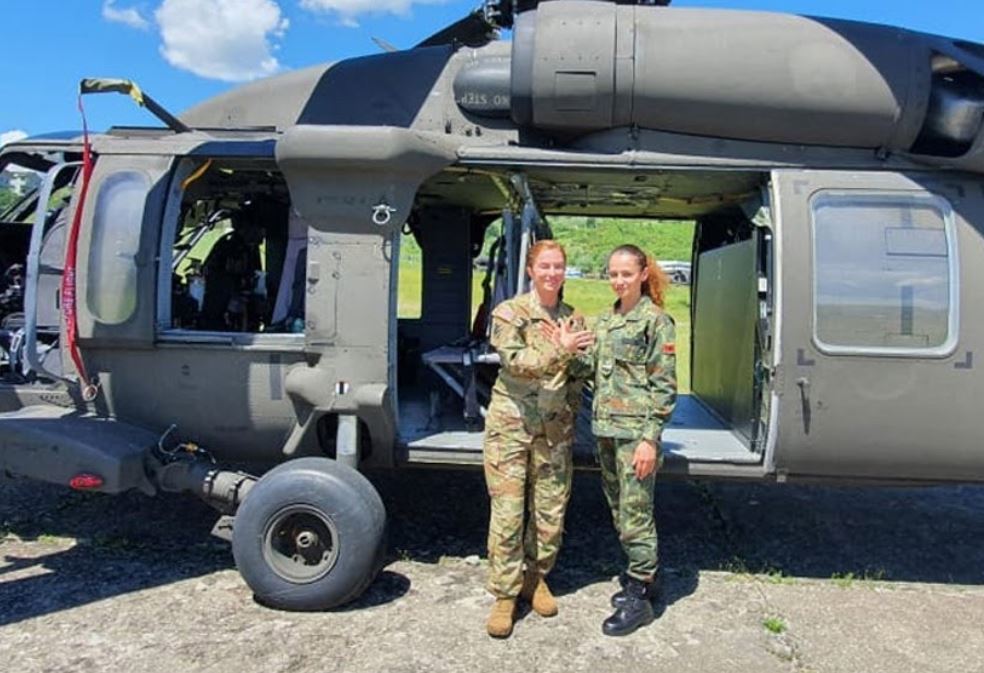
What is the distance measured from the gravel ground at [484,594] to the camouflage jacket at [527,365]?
1077 mm

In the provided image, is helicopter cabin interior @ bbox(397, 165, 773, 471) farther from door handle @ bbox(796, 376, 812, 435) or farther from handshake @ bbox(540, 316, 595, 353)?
handshake @ bbox(540, 316, 595, 353)

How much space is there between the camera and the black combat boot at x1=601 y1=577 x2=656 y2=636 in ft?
13.7

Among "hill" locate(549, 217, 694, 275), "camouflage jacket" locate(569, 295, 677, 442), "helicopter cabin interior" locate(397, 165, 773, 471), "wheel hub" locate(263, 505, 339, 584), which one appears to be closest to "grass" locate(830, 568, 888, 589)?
"helicopter cabin interior" locate(397, 165, 773, 471)

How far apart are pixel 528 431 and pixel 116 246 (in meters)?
2.51

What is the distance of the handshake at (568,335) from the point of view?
13.0 ft

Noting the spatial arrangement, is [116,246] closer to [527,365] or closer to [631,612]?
[527,365]

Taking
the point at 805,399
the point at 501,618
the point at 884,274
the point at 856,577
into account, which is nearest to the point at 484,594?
the point at 501,618

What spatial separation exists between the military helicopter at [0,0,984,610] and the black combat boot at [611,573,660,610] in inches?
24.6

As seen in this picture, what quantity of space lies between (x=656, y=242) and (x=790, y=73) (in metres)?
25.2

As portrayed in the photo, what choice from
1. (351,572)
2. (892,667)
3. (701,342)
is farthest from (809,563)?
(351,572)

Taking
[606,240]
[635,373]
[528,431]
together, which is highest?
[606,240]

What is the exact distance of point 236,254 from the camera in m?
6.70

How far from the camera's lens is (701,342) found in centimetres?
707

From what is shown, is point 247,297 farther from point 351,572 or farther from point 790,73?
point 790,73
